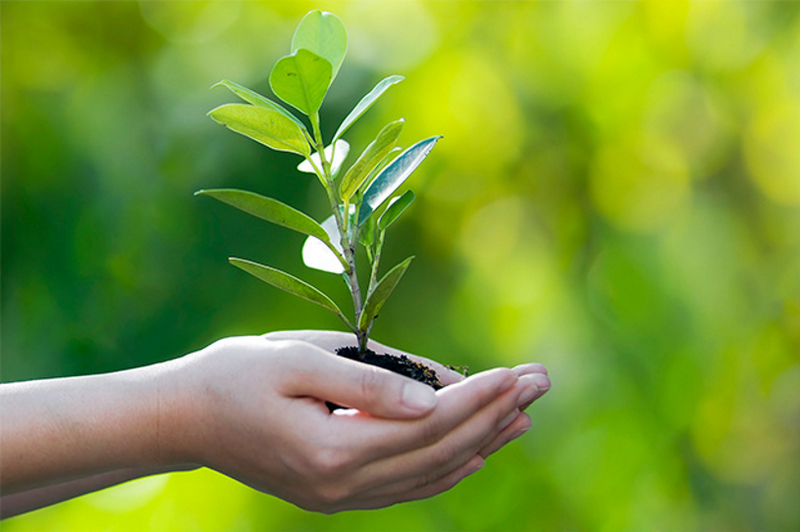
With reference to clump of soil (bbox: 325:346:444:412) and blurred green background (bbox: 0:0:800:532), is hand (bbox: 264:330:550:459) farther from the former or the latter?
blurred green background (bbox: 0:0:800:532)

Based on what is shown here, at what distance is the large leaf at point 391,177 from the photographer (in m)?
0.56

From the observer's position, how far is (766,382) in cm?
122

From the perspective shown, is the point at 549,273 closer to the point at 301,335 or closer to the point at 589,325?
the point at 589,325

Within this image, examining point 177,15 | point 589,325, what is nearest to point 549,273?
point 589,325

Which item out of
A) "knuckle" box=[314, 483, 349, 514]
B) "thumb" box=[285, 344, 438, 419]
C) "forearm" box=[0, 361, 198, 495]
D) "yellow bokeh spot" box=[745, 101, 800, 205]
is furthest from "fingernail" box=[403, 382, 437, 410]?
"yellow bokeh spot" box=[745, 101, 800, 205]

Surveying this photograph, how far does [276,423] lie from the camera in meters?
0.47

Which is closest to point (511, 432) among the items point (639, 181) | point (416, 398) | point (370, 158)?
point (416, 398)

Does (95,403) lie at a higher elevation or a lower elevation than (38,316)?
higher

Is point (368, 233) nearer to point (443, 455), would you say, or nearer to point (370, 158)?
point (370, 158)

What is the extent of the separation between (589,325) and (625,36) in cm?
62

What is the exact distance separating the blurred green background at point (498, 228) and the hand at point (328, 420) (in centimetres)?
74

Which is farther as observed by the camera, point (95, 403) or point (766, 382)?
point (766, 382)

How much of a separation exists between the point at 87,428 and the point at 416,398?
30 centimetres

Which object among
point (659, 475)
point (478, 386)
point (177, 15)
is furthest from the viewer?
point (177, 15)
